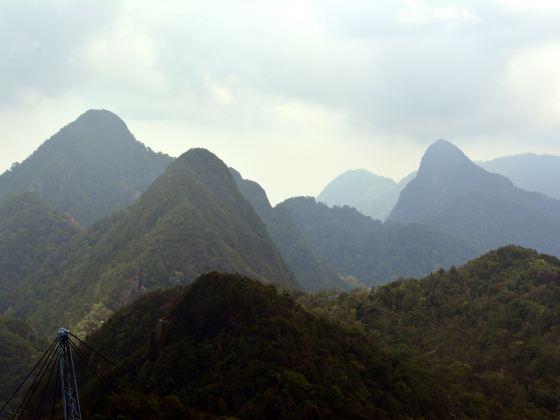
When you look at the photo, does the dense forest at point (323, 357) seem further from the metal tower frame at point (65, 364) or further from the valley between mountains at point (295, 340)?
the metal tower frame at point (65, 364)

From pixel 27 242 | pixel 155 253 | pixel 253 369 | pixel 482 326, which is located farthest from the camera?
pixel 27 242

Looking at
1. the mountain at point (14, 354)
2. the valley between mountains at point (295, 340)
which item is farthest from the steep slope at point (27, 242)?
the mountain at point (14, 354)

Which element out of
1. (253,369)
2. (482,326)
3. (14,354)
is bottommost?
(14,354)

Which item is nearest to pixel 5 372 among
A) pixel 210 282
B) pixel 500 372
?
pixel 210 282

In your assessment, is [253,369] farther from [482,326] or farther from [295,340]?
[482,326]

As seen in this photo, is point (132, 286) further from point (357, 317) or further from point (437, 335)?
point (437, 335)

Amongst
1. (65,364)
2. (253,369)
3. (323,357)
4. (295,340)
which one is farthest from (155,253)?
(65,364)

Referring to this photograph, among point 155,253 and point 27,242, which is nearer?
point 155,253
